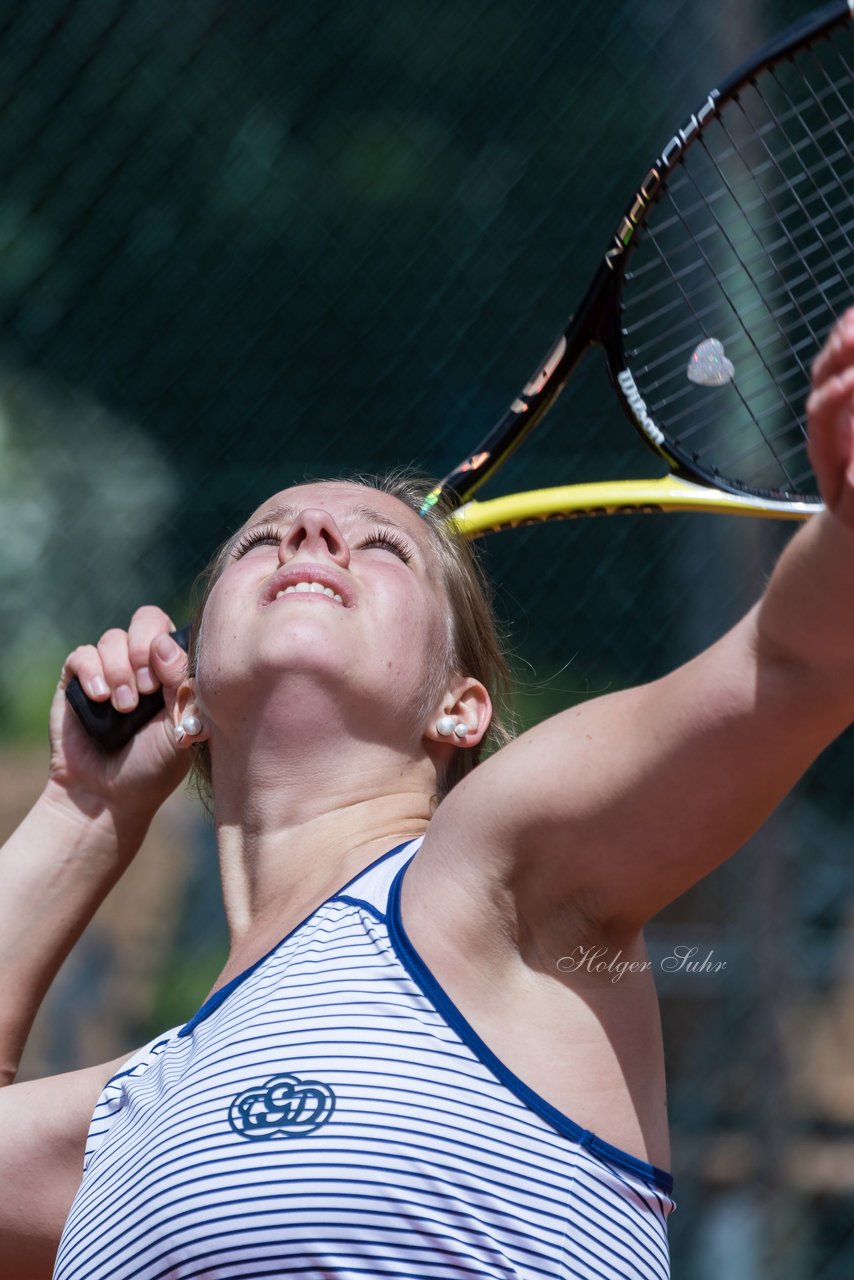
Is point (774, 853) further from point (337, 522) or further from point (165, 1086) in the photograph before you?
point (165, 1086)

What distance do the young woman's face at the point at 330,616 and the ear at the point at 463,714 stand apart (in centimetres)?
2

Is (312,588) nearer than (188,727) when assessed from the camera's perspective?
Yes

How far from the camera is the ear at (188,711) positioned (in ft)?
4.66

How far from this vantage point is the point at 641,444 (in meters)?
2.11

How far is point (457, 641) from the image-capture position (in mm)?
1394

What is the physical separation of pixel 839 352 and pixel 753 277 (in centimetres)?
131

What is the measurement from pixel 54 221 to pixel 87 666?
1083 millimetres

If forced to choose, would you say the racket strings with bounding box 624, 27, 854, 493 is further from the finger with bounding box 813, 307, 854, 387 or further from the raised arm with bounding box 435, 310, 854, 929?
the finger with bounding box 813, 307, 854, 387

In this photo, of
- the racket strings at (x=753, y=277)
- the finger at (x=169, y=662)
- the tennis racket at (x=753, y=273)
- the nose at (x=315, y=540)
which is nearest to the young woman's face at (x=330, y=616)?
the nose at (x=315, y=540)

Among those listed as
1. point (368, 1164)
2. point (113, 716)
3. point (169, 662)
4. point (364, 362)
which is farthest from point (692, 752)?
point (364, 362)

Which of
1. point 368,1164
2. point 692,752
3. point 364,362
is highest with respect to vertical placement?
point 364,362

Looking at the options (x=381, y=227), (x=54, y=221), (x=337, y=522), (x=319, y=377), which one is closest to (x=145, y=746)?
(x=337, y=522)

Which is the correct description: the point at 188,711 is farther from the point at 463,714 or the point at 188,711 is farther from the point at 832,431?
the point at 832,431

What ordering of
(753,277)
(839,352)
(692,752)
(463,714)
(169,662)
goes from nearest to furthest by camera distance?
(839,352), (692,752), (463,714), (169,662), (753,277)
